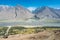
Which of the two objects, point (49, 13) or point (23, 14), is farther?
point (49, 13)

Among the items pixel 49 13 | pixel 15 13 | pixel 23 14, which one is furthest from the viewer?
pixel 49 13

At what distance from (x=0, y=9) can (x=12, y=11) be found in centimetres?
1163

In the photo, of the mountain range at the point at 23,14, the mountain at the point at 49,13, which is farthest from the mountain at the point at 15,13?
the mountain at the point at 49,13

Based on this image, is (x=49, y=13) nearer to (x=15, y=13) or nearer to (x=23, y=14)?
(x=15, y=13)

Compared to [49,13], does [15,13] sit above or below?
above

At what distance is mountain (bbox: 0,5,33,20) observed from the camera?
127688 millimetres

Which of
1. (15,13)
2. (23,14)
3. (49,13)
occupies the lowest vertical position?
(49,13)

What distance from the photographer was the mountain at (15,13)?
128 meters

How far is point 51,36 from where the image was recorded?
3036 centimetres

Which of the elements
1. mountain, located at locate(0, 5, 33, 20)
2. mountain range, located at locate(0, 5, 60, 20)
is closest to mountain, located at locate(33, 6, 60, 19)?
mountain range, located at locate(0, 5, 60, 20)

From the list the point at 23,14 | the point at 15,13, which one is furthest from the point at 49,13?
the point at 23,14

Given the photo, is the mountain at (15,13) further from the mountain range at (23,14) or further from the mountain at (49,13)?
the mountain at (49,13)

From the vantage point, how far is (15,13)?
151 metres

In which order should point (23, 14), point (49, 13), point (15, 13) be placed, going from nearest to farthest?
point (23, 14) → point (15, 13) → point (49, 13)
